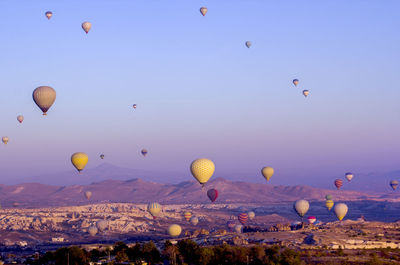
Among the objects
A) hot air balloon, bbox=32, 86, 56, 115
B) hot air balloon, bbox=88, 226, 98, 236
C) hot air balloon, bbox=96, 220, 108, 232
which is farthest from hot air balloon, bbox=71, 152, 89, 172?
hot air balloon, bbox=96, 220, 108, 232

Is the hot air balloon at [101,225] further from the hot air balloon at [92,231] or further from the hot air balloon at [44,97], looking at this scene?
the hot air balloon at [44,97]

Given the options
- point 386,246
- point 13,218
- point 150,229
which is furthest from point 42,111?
point 13,218

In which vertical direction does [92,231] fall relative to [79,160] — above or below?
below

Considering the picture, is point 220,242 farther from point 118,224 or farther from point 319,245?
point 118,224

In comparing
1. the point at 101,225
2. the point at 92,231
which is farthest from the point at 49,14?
the point at 101,225

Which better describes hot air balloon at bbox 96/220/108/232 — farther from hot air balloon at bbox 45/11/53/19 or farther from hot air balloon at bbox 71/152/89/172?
hot air balloon at bbox 45/11/53/19

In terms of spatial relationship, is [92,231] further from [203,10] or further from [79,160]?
[203,10]
